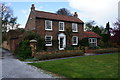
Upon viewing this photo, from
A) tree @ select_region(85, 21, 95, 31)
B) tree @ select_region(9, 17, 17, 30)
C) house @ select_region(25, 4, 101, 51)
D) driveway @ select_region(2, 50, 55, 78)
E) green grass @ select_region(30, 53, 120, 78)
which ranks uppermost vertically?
tree @ select_region(85, 21, 95, 31)

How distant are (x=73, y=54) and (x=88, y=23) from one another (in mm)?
47106

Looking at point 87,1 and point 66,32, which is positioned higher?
point 87,1

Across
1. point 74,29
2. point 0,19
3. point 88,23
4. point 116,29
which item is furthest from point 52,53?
point 88,23

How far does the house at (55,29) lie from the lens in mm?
20234

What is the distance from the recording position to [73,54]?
52.7 feet

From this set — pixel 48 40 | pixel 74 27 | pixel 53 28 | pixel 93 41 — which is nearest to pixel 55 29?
pixel 53 28

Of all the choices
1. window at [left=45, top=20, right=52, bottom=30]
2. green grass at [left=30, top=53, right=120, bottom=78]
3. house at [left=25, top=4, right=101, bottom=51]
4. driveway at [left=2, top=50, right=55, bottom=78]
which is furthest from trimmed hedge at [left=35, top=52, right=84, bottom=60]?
window at [left=45, top=20, right=52, bottom=30]

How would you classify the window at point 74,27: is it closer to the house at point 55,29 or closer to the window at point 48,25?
the house at point 55,29

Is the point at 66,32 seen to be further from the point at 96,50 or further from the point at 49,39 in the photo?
the point at 96,50

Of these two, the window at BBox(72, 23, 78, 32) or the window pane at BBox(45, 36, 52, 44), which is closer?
the window pane at BBox(45, 36, 52, 44)

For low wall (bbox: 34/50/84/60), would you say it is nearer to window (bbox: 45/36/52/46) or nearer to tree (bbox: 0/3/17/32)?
window (bbox: 45/36/52/46)

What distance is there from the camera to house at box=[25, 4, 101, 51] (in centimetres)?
2023

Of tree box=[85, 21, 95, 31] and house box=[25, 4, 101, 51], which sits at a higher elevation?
tree box=[85, 21, 95, 31]

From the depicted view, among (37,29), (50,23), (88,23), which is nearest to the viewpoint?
(37,29)
